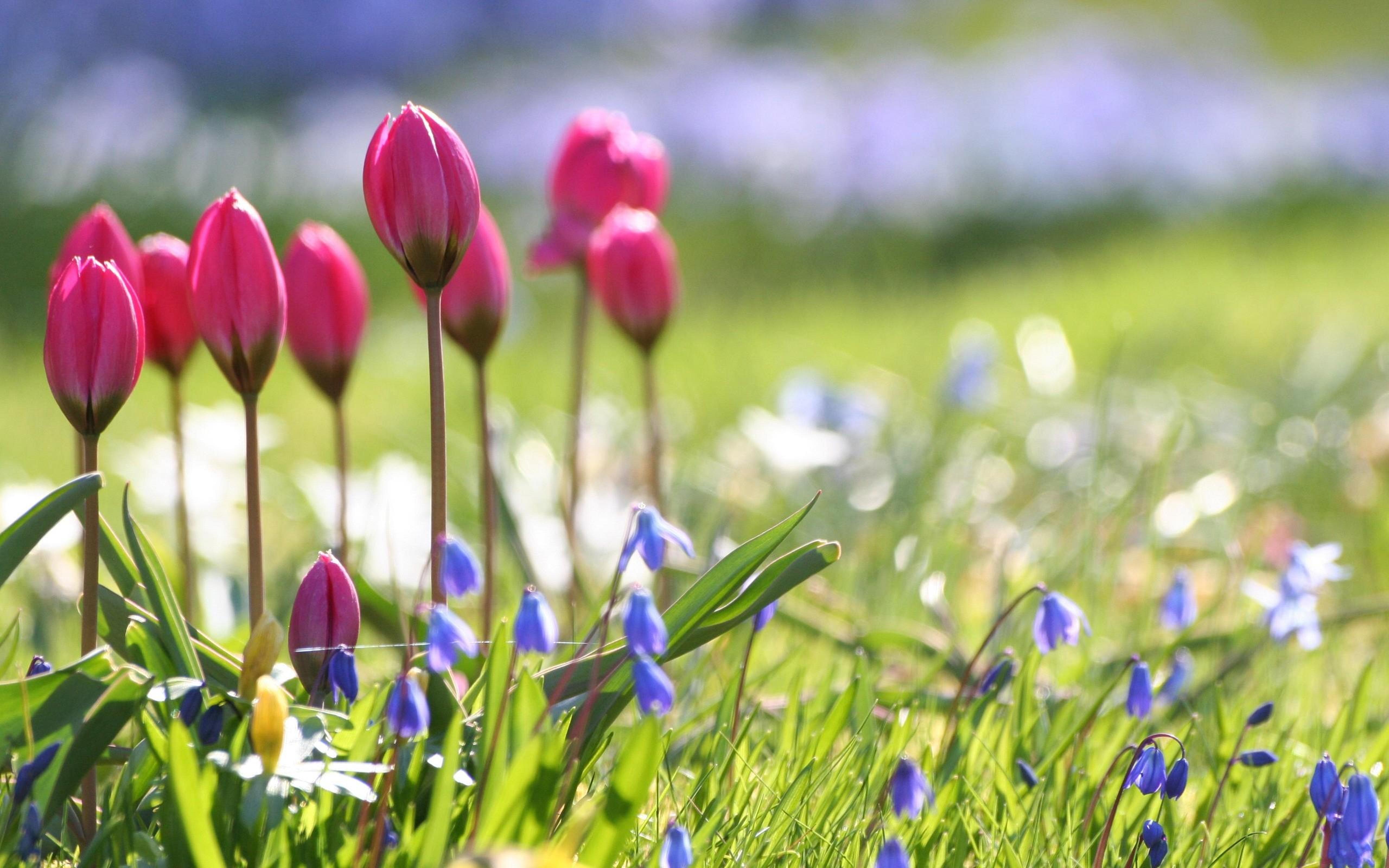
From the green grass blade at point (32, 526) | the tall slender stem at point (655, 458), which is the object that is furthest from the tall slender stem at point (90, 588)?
the tall slender stem at point (655, 458)

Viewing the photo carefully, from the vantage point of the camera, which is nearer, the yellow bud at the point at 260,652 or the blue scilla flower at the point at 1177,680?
the yellow bud at the point at 260,652

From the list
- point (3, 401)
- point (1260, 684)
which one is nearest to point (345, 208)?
point (3, 401)

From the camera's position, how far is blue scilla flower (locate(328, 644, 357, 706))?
0.95 m

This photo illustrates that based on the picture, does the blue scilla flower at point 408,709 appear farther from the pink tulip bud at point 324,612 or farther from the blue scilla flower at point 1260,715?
the blue scilla flower at point 1260,715

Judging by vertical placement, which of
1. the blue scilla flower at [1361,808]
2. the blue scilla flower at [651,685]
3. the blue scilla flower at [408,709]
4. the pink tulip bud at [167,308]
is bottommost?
the blue scilla flower at [1361,808]

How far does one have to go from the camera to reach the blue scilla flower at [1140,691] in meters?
1.06

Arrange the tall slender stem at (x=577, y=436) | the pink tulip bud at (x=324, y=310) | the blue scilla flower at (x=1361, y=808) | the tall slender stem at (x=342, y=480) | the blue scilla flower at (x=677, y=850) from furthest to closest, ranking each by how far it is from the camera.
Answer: the tall slender stem at (x=577, y=436) → the tall slender stem at (x=342, y=480) → the pink tulip bud at (x=324, y=310) → the blue scilla flower at (x=1361, y=808) → the blue scilla flower at (x=677, y=850)

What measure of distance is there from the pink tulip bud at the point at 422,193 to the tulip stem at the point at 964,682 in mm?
493

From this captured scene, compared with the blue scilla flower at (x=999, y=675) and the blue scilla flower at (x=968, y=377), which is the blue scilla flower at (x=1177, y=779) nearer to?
the blue scilla flower at (x=999, y=675)

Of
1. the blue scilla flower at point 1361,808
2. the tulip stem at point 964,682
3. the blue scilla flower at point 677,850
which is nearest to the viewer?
the blue scilla flower at point 677,850

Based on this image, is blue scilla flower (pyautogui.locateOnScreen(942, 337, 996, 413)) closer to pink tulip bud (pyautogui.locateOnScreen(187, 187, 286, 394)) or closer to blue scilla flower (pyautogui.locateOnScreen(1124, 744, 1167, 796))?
blue scilla flower (pyautogui.locateOnScreen(1124, 744, 1167, 796))

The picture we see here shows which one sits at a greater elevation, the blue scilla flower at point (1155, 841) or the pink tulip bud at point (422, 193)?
the pink tulip bud at point (422, 193)

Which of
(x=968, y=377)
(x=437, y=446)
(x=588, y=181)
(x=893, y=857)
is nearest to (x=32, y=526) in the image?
(x=437, y=446)

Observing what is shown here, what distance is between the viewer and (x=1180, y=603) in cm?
124
